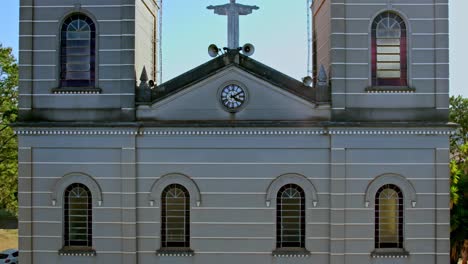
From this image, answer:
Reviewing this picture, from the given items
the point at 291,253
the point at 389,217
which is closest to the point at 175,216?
the point at 291,253

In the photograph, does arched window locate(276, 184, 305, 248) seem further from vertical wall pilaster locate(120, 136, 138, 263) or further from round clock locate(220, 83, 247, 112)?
vertical wall pilaster locate(120, 136, 138, 263)

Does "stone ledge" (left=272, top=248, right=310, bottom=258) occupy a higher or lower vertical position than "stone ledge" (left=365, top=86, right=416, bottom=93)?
lower

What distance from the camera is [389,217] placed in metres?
18.4

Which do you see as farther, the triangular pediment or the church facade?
the triangular pediment

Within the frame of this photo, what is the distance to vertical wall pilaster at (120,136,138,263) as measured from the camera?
1838 centimetres

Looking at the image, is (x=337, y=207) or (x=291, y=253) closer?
(x=337, y=207)

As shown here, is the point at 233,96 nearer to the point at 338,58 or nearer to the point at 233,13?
the point at 233,13

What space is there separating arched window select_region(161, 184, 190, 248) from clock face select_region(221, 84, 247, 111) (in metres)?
2.79

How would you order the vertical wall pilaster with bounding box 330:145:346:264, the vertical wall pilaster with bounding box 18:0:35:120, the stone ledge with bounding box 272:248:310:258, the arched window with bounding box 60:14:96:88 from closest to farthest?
the vertical wall pilaster with bounding box 330:145:346:264
the stone ledge with bounding box 272:248:310:258
the vertical wall pilaster with bounding box 18:0:35:120
the arched window with bounding box 60:14:96:88

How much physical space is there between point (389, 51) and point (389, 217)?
4.89 m

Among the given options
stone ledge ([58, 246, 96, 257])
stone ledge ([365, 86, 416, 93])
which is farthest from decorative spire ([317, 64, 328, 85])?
stone ledge ([58, 246, 96, 257])

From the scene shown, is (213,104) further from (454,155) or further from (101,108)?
(454,155)

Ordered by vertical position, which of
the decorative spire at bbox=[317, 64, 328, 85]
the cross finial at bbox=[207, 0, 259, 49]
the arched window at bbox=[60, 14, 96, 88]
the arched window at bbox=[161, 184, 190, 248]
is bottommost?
the arched window at bbox=[161, 184, 190, 248]

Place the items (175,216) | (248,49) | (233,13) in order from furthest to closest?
(233,13), (248,49), (175,216)
